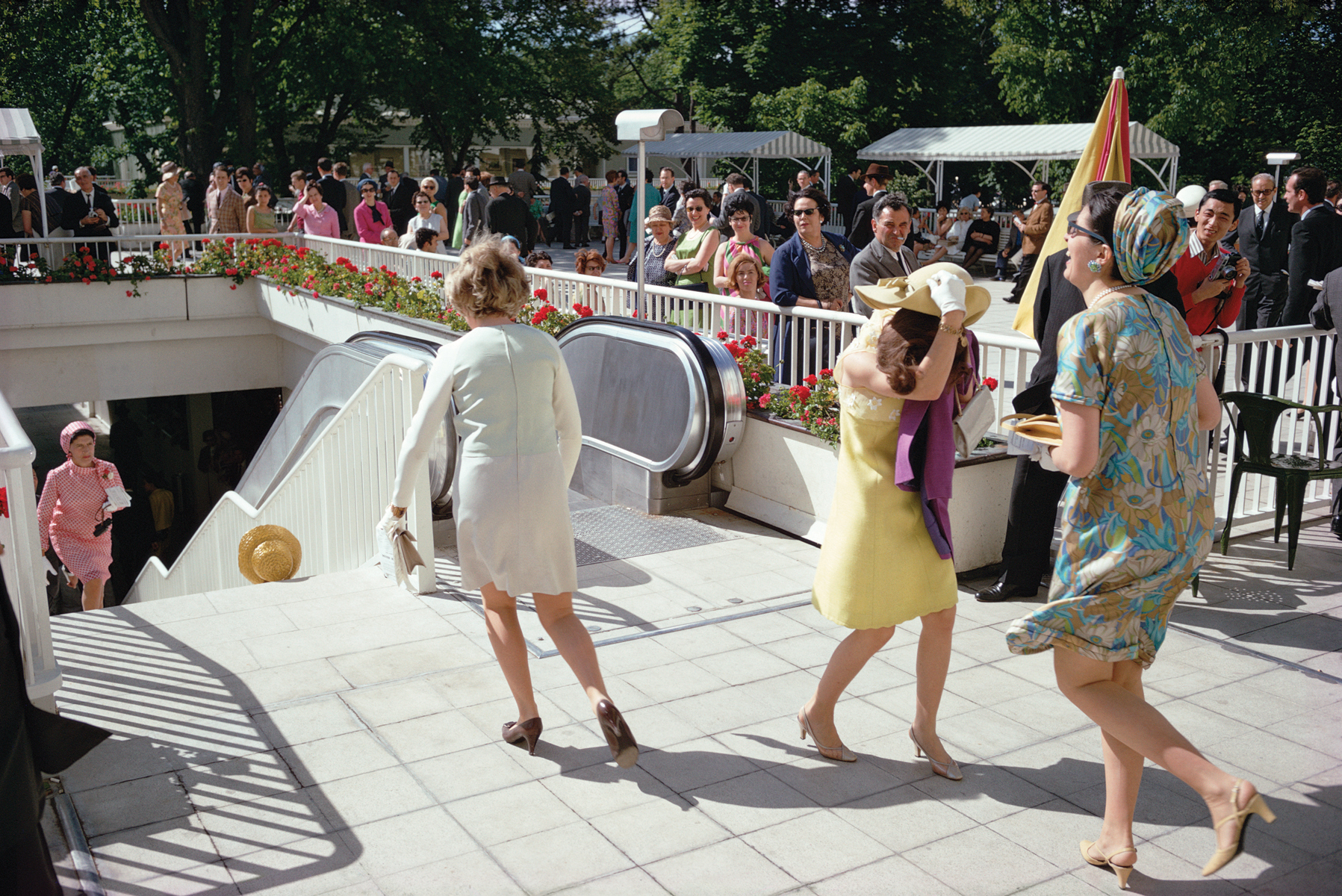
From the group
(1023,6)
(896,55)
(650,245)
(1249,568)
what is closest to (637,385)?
(650,245)

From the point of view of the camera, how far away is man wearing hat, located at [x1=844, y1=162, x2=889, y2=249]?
9.43 meters

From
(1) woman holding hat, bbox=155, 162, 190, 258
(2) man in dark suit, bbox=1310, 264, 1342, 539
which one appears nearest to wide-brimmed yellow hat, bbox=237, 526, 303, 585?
(2) man in dark suit, bbox=1310, 264, 1342, 539

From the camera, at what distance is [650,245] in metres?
10.0

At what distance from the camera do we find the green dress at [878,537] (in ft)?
12.4

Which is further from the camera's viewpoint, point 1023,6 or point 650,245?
point 1023,6

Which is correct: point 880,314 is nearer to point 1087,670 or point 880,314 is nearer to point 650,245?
point 1087,670

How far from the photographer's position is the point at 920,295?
141 inches

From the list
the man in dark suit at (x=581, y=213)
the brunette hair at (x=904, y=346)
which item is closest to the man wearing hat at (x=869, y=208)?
the brunette hair at (x=904, y=346)

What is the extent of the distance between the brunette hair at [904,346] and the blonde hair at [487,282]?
47.8 inches

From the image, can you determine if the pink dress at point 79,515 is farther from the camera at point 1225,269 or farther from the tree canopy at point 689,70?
the tree canopy at point 689,70

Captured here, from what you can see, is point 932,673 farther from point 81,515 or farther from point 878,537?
point 81,515

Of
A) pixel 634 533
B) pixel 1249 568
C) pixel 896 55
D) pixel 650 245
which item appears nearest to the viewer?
pixel 1249 568

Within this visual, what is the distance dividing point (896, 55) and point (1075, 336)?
37794mm

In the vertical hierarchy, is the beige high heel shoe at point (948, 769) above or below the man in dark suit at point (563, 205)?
below
